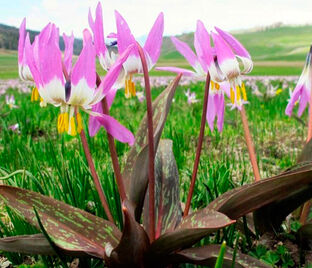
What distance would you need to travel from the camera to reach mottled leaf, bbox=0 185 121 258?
1.26 metres

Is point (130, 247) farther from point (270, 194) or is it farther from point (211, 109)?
point (211, 109)

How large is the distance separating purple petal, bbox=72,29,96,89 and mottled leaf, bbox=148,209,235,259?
0.46 m

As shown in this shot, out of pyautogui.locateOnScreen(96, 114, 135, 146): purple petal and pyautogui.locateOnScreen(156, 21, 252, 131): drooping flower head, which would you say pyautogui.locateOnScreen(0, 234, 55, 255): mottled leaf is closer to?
pyautogui.locateOnScreen(96, 114, 135, 146): purple petal

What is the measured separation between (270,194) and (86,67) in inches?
24.2

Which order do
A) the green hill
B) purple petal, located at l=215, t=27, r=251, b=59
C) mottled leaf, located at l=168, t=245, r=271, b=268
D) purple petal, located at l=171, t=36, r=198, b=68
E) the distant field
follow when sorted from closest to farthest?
1. mottled leaf, located at l=168, t=245, r=271, b=268
2. purple petal, located at l=215, t=27, r=251, b=59
3. purple petal, located at l=171, t=36, r=198, b=68
4. the distant field
5. the green hill

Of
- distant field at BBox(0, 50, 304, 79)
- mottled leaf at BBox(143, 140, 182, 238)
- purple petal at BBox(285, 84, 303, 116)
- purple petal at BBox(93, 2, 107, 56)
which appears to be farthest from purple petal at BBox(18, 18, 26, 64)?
distant field at BBox(0, 50, 304, 79)

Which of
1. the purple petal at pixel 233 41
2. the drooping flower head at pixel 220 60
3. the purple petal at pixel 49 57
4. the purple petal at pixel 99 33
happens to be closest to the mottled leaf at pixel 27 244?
the purple petal at pixel 49 57

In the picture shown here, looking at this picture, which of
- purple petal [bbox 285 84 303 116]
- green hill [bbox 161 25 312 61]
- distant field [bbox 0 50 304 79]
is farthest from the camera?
green hill [bbox 161 25 312 61]

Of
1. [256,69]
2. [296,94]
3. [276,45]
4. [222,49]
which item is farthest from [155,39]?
[276,45]

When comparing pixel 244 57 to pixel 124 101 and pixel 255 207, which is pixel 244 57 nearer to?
pixel 255 207

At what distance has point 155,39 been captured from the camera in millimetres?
1267

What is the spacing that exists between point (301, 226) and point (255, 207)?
0.34 meters

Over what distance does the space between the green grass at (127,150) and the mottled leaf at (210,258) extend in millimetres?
384

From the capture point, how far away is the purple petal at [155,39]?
1240mm
